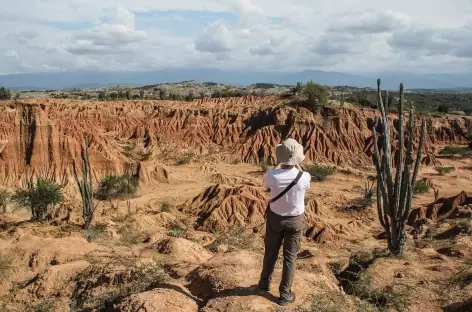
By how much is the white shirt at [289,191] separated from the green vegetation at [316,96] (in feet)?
126

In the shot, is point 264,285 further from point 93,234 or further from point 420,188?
point 420,188

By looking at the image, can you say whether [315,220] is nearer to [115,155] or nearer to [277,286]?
[277,286]

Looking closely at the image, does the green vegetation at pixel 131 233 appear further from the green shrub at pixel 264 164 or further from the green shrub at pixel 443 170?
the green shrub at pixel 443 170

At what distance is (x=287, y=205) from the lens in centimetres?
525

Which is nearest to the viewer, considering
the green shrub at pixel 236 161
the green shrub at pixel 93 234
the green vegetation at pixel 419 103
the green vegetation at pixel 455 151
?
the green shrub at pixel 93 234

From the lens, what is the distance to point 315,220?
20.7 meters

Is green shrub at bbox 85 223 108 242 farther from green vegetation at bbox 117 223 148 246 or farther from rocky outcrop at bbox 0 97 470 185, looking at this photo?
rocky outcrop at bbox 0 97 470 185

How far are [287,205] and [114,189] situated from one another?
75.7 ft

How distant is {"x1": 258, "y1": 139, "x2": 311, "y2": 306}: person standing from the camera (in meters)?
5.18

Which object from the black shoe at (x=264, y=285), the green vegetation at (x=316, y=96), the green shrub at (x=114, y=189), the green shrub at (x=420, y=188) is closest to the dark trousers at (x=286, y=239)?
the black shoe at (x=264, y=285)

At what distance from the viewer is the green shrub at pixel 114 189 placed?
26.3 m

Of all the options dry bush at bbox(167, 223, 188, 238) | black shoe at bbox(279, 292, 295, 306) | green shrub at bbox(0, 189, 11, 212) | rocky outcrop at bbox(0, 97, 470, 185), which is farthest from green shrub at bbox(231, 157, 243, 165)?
black shoe at bbox(279, 292, 295, 306)

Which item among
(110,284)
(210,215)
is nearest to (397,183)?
(110,284)

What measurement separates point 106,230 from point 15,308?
7.98m
